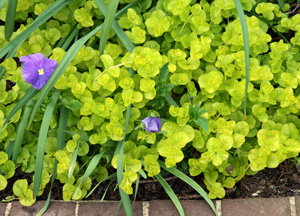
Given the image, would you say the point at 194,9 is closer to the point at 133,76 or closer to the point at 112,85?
the point at 133,76

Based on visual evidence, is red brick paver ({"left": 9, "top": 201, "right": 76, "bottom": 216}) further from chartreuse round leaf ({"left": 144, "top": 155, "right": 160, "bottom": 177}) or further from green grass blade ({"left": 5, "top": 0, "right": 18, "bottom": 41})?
green grass blade ({"left": 5, "top": 0, "right": 18, "bottom": 41})

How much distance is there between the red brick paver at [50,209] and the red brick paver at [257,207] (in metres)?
0.76

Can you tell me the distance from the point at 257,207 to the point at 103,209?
751mm

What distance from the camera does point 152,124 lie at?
163 centimetres

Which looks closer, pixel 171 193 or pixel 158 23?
pixel 171 193

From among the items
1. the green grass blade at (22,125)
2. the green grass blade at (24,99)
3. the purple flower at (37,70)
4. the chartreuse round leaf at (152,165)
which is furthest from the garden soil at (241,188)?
the purple flower at (37,70)

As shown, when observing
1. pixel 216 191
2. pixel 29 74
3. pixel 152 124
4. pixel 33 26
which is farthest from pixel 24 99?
pixel 216 191

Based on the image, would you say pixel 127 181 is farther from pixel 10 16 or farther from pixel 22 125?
pixel 10 16

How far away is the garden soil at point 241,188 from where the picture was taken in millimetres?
1827

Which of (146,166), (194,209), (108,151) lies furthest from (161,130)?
(194,209)

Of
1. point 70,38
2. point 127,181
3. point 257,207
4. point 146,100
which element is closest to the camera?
point 127,181

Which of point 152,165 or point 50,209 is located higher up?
point 152,165

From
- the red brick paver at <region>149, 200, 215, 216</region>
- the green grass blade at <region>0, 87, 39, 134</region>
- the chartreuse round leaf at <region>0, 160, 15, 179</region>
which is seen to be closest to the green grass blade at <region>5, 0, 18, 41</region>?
the green grass blade at <region>0, 87, 39, 134</region>

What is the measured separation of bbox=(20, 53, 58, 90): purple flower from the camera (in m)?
1.67
